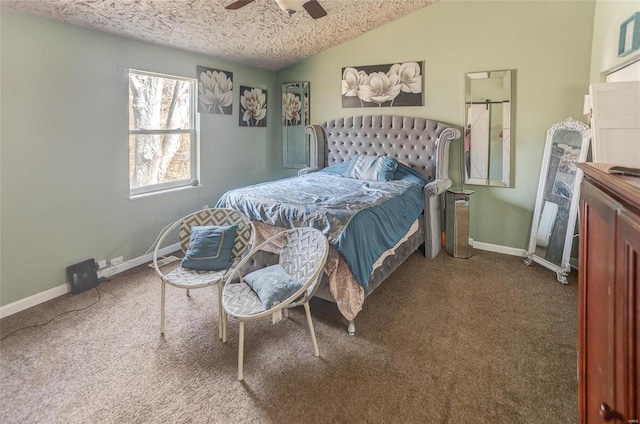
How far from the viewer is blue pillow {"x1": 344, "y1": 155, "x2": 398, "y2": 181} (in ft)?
13.6

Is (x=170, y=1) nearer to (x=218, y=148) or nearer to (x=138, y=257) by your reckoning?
(x=218, y=148)

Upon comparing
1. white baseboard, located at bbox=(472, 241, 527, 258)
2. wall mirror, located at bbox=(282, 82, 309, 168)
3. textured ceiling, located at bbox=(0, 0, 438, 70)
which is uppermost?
textured ceiling, located at bbox=(0, 0, 438, 70)

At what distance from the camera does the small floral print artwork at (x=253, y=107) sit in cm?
496

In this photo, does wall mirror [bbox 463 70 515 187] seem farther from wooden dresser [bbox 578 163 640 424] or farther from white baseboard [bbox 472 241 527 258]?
wooden dresser [bbox 578 163 640 424]

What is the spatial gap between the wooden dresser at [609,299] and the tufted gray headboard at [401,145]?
2.66 meters

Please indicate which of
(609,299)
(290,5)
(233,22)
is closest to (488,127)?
(290,5)

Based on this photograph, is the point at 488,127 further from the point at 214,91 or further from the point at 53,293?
the point at 53,293

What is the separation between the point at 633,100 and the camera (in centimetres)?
207

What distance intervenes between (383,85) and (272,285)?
3.56m

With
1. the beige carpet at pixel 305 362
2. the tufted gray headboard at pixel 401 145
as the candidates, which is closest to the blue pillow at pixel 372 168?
the tufted gray headboard at pixel 401 145

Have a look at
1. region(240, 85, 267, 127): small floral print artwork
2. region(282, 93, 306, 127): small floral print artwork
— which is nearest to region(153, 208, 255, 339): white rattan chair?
region(240, 85, 267, 127): small floral print artwork

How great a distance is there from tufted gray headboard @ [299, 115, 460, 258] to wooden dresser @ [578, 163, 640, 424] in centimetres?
266

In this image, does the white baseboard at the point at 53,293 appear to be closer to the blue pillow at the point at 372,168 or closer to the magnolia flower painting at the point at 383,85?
the blue pillow at the point at 372,168

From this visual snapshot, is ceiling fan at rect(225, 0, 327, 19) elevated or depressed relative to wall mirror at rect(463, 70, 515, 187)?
elevated
